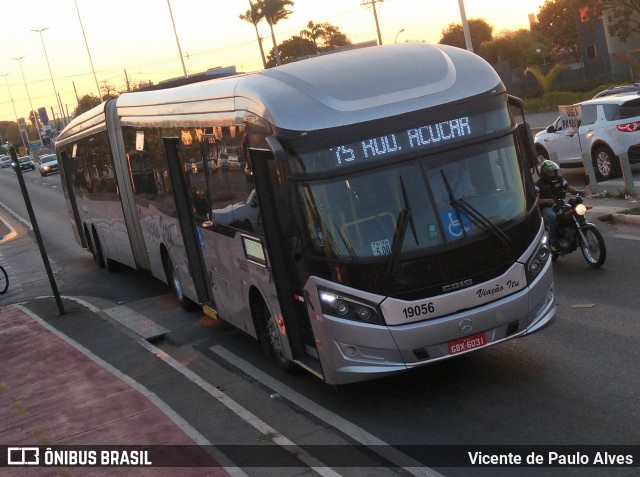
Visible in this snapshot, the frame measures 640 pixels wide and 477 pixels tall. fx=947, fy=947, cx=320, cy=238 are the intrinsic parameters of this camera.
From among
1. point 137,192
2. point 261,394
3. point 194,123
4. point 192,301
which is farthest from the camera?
point 137,192

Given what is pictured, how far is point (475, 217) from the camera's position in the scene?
859 cm

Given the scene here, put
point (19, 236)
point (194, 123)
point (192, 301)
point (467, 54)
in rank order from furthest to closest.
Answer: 1. point (19, 236)
2. point (192, 301)
3. point (194, 123)
4. point (467, 54)

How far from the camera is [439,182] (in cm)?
855

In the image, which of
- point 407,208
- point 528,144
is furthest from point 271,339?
point 528,144

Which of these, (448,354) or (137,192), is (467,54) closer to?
(448,354)

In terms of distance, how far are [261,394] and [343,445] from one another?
7.05 ft

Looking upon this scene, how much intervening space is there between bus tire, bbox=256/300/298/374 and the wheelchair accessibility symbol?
2518 mm

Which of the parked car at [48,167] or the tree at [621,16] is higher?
the tree at [621,16]

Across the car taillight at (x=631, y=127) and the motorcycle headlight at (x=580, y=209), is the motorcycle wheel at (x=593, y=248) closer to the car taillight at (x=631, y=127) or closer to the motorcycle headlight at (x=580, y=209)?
the motorcycle headlight at (x=580, y=209)

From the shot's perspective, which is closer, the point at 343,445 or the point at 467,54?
the point at 343,445

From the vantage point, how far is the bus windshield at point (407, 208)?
842 cm

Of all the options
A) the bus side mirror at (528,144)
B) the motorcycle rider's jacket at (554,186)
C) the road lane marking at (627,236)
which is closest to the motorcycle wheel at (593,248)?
the motorcycle rider's jacket at (554,186)

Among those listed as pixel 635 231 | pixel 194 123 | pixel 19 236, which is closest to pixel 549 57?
pixel 19 236

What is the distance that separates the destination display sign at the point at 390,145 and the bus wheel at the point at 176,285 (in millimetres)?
6706
